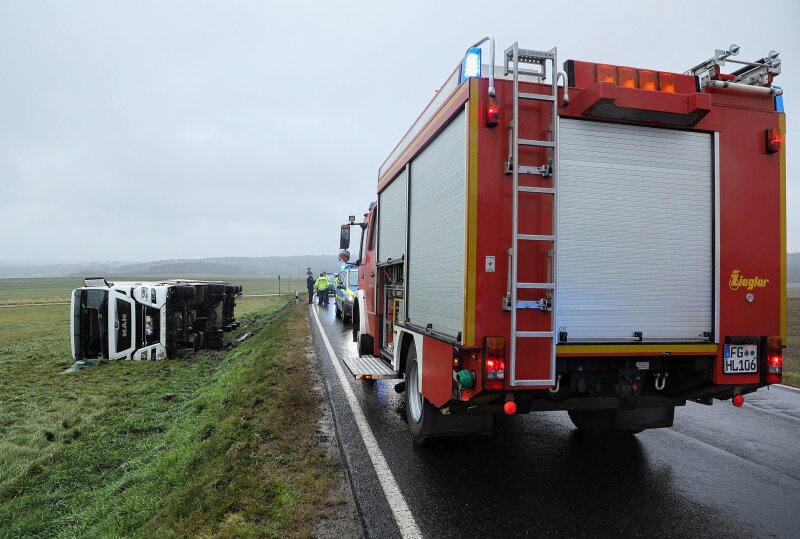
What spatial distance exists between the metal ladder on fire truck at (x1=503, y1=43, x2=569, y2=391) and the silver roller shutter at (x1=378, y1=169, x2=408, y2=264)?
7.10 ft

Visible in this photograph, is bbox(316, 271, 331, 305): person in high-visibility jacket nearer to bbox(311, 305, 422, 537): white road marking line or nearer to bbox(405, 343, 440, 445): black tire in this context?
bbox(311, 305, 422, 537): white road marking line

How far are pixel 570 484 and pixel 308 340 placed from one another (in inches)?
370

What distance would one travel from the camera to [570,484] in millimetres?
4250

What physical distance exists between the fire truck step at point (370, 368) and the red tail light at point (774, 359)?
3.62 metres

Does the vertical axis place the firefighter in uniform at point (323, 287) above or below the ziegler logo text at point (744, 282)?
below

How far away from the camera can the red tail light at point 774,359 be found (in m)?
4.26

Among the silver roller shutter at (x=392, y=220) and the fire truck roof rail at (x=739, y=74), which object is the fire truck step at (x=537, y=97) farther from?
the silver roller shutter at (x=392, y=220)

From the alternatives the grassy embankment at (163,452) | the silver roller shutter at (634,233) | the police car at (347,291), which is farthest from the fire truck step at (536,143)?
the police car at (347,291)

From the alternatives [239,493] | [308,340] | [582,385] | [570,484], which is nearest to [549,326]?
[582,385]

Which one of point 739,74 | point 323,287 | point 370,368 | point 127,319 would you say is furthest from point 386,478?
point 323,287

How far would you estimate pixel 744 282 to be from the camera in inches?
169

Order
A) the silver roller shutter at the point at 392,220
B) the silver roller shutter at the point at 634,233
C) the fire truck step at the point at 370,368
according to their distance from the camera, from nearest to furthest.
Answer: the silver roller shutter at the point at 634,233
the silver roller shutter at the point at 392,220
the fire truck step at the point at 370,368

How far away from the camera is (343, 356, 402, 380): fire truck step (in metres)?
6.28

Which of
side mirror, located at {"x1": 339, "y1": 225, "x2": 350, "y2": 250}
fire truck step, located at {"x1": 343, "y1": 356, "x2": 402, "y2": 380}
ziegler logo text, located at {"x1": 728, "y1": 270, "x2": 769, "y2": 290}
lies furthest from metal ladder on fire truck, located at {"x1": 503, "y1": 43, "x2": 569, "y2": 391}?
side mirror, located at {"x1": 339, "y1": 225, "x2": 350, "y2": 250}
